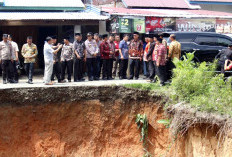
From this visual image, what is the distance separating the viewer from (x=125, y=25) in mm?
15359

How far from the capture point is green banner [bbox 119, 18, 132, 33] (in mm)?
15289

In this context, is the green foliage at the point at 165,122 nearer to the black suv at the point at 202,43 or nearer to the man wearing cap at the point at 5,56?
the black suv at the point at 202,43

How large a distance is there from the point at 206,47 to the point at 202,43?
0.19 meters

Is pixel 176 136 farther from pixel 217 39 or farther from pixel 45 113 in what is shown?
pixel 217 39

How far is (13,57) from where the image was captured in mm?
12188

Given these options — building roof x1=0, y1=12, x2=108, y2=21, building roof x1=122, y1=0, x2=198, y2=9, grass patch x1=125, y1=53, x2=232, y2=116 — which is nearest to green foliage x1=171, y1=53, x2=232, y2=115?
grass patch x1=125, y1=53, x2=232, y2=116

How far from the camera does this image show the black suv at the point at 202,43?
12.6 metres

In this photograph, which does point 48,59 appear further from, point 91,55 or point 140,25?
point 140,25

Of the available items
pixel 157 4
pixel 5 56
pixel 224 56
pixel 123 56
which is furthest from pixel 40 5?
pixel 224 56

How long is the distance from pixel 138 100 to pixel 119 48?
128 inches

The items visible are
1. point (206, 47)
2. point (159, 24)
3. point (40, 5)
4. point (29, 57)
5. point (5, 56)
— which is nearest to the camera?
point (5, 56)

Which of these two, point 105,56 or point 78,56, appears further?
point 105,56

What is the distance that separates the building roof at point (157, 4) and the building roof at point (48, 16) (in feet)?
10.7

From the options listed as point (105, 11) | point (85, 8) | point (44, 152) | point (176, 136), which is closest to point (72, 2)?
point (85, 8)
